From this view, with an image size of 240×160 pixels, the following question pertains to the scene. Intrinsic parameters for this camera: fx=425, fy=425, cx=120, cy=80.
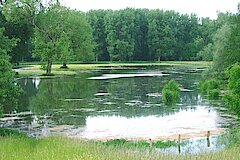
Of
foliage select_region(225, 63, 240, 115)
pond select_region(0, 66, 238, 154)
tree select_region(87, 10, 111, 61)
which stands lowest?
pond select_region(0, 66, 238, 154)

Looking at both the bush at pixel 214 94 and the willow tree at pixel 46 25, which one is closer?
the bush at pixel 214 94

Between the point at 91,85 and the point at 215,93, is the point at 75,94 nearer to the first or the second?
the point at 91,85

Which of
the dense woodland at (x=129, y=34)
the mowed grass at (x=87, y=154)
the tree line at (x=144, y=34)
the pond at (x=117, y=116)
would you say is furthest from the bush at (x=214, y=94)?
the tree line at (x=144, y=34)

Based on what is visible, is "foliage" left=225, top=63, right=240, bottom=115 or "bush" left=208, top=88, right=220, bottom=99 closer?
"foliage" left=225, top=63, right=240, bottom=115

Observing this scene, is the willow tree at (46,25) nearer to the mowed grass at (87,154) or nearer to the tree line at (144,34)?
the tree line at (144,34)

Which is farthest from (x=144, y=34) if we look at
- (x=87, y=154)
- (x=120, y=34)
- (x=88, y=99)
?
(x=87, y=154)

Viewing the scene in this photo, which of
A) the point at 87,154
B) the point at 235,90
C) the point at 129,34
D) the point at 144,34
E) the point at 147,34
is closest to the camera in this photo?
the point at 87,154

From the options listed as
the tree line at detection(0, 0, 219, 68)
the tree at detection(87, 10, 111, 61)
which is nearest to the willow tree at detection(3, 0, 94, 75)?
the tree line at detection(0, 0, 219, 68)

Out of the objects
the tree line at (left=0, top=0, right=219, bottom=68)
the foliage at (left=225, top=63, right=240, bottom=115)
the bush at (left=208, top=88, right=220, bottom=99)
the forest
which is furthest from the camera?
the tree line at (left=0, top=0, right=219, bottom=68)

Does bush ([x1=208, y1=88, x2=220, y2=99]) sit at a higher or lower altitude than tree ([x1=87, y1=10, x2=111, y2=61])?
lower

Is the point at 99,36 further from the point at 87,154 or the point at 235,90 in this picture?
the point at 87,154

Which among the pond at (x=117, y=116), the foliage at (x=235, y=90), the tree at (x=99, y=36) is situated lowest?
the pond at (x=117, y=116)

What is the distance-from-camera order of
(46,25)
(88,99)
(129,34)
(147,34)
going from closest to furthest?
(88,99) → (46,25) → (129,34) → (147,34)

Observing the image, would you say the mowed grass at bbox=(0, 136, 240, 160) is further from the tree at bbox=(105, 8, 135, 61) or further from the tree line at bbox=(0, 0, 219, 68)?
the tree at bbox=(105, 8, 135, 61)
